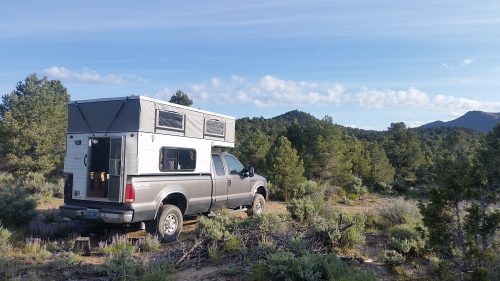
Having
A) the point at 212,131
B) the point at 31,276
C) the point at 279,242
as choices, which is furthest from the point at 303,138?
the point at 31,276

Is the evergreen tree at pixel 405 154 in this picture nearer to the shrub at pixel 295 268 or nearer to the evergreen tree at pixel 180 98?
the evergreen tree at pixel 180 98

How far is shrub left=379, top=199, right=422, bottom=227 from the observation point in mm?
10930

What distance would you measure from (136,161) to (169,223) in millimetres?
1638

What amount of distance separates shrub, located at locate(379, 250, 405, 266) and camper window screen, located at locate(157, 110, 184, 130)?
484 cm

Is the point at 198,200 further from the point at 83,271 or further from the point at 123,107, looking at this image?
the point at 83,271

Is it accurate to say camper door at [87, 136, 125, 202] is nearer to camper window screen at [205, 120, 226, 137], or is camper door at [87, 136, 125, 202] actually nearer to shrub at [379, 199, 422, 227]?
camper window screen at [205, 120, 226, 137]

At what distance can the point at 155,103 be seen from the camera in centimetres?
862

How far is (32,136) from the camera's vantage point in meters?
19.8

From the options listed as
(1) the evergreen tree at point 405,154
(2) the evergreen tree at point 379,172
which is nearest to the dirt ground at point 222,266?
(2) the evergreen tree at point 379,172

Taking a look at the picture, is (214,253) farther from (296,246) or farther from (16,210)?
(16,210)

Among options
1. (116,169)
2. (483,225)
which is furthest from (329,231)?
(116,169)

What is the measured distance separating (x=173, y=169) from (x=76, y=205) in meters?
2.07

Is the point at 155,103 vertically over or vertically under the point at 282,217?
over

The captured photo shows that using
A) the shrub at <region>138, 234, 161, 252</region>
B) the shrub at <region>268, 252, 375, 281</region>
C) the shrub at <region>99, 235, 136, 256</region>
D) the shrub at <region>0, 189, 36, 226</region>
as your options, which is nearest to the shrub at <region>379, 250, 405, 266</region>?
the shrub at <region>268, 252, 375, 281</region>
